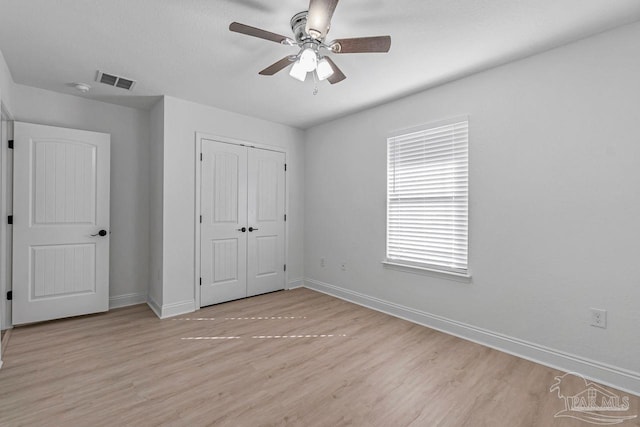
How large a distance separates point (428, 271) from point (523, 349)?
1042mm

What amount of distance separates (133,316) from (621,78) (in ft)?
16.6

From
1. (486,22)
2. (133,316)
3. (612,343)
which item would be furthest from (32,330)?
(612,343)

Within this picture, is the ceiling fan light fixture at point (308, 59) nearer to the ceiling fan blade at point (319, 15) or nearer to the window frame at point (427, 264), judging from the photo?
the ceiling fan blade at point (319, 15)

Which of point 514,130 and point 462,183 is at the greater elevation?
point 514,130

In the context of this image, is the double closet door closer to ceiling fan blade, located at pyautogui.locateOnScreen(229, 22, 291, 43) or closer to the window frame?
the window frame

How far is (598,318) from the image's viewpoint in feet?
7.24

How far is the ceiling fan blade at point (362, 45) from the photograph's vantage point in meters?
1.84

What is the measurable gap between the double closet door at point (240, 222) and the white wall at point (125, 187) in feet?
2.96

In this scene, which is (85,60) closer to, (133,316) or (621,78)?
(133,316)

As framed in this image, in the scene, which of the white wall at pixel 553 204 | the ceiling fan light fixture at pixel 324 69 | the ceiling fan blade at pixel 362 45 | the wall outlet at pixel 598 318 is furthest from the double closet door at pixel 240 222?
the wall outlet at pixel 598 318

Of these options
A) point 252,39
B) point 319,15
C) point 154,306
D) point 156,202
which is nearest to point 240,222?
point 156,202

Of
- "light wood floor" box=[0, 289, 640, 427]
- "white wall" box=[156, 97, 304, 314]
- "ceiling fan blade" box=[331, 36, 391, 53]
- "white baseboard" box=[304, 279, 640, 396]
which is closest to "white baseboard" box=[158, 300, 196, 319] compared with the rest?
"white wall" box=[156, 97, 304, 314]

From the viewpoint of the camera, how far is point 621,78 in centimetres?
212

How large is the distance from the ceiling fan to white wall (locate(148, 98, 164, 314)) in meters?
2.01
